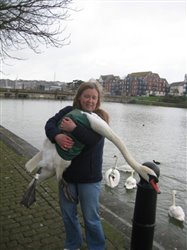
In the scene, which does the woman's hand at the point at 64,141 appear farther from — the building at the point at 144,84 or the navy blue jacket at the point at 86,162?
the building at the point at 144,84

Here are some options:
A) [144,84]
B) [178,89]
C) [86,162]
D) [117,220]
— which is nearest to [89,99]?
[86,162]

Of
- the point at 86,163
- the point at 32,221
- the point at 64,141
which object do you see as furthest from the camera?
the point at 32,221

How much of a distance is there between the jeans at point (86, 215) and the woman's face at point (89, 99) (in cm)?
75

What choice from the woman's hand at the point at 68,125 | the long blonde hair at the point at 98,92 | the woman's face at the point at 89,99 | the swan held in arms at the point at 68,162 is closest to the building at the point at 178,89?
the long blonde hair at the point at 98,92

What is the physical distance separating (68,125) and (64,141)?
151 millimetres

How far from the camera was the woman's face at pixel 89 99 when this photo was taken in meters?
2.97

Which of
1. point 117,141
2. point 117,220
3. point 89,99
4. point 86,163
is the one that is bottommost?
point 117,220

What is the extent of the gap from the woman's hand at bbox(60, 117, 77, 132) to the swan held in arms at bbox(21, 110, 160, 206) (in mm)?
135

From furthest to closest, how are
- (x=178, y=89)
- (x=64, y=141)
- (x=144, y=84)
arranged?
(x=178, y=89), (x=144, y=84), (x=64, y=141)

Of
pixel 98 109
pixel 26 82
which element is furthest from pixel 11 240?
pixel 26 82

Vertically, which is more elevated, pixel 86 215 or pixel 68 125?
pixel 68 125

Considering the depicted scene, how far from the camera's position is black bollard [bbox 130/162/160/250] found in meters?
2.89

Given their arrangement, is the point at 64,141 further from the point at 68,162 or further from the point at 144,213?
the point at 144,213

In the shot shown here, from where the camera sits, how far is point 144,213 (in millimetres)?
2986
